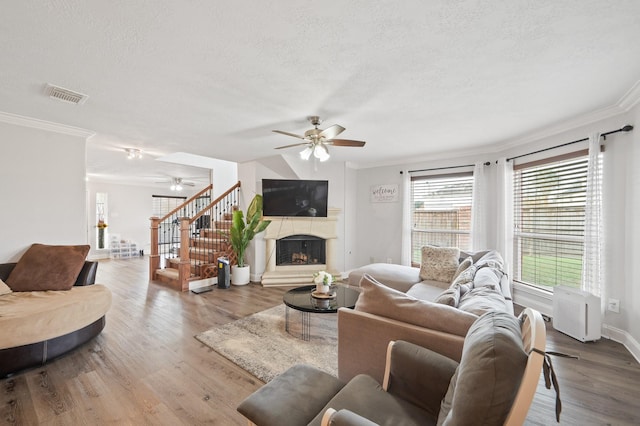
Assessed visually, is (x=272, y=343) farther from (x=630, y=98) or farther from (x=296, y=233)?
(x=630, y=98)

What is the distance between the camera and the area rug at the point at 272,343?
240cm

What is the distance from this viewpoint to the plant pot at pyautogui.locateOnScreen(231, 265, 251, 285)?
502 centimetres

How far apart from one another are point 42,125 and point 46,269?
5.77ft

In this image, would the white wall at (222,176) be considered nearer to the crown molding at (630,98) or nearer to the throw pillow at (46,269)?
the throw pillow at (46,269)

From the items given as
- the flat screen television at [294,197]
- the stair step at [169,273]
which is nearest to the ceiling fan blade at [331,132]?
the flat screen television at [294,197]

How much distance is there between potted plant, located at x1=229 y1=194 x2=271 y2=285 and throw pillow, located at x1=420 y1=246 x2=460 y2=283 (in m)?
2.88

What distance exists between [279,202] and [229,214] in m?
1.59

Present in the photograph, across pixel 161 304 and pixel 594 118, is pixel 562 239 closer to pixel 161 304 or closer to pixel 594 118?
pixel 594 118

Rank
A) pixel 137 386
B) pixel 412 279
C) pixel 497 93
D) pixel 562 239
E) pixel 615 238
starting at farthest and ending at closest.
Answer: pixel 412 279, pixel 562 239, pixel 615 238, pixel 497 93, pixel 137 386

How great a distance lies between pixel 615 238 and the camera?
9.49 feet

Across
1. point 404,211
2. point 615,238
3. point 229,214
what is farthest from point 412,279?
point 229,214

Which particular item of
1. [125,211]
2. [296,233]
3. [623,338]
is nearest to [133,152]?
[296,233]

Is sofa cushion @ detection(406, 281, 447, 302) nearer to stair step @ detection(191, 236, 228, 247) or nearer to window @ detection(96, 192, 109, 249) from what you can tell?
stair step @ detection(191, 236, 228, 247)

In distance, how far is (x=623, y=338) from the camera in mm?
2785
